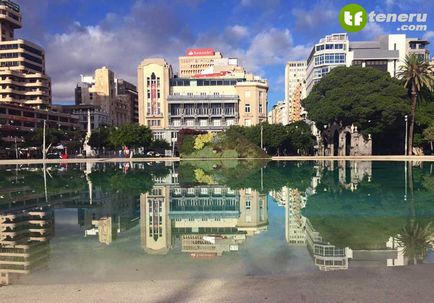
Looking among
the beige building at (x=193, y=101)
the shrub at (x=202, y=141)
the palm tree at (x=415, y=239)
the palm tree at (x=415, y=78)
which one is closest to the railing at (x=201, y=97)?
the beige building at (x=193, y=101)

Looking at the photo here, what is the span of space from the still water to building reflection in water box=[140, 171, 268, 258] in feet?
0.10

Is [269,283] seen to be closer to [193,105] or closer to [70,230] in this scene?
[70,230]

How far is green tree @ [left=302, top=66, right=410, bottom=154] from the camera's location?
53.7 m

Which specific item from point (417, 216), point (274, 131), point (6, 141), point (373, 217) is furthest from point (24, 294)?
point (6, 141)

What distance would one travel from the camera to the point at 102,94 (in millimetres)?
131000

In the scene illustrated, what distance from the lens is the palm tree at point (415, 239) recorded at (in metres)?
7.65

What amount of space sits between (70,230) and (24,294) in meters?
5.41

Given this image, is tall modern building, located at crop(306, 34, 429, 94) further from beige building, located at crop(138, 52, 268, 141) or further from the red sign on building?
the red sign on building

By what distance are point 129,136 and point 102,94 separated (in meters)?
72.0

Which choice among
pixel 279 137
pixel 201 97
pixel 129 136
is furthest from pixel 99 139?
pixel 279 137

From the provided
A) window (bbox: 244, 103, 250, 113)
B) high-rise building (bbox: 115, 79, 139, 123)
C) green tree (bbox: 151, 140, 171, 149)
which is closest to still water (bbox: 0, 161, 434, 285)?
green tree (bbox: 151, 140, 171, 149)

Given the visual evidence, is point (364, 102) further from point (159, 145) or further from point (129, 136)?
point (159, 145)

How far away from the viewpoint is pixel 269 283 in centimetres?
568

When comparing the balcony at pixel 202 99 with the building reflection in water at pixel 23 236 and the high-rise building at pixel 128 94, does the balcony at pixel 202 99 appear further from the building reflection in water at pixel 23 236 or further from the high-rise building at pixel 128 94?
the building reflection in water at pixel 23 236
